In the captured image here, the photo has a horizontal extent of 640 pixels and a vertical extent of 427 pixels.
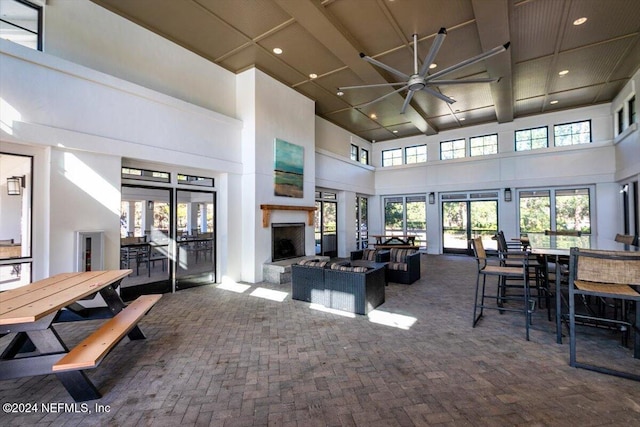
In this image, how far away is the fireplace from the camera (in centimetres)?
711

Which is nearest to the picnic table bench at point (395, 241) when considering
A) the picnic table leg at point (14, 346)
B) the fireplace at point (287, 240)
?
the fireplace at point (287, 240)

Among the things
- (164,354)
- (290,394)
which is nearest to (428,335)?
(290,394)

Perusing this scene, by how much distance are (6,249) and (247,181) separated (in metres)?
3.97

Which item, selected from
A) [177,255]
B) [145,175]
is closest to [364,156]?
[177,255]

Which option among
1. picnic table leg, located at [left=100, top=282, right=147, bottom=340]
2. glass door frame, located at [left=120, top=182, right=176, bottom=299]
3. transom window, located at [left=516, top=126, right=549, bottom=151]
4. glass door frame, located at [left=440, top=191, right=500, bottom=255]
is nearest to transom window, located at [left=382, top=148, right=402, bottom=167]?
glass door frame, located at [left=440, top=191, right=500, bottom=255]

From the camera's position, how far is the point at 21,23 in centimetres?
402

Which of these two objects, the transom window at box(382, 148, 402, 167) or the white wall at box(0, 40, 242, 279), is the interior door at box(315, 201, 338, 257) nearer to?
the transom window at box(382, 148, 402, 167)

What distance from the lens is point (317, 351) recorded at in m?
3.12

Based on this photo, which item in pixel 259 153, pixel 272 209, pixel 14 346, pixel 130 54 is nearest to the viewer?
pixel 14 346

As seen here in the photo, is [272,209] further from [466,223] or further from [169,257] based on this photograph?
[466,223]

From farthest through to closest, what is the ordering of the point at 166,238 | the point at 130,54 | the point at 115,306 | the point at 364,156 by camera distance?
the point at 364,156 → the point at 166,238 → the point at 130,54 → the point at 115,306

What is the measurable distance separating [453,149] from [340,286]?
354 inches

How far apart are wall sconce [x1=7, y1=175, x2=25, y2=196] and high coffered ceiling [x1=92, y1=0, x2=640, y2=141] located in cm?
295

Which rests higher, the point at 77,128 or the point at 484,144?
the point at 484,144
